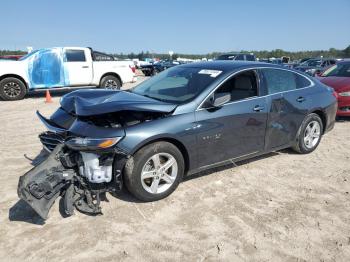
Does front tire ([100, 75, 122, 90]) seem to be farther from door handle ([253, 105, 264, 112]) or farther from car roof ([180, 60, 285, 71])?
door handle ([253, 105, 264, 112])

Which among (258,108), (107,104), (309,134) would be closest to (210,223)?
(107,104)

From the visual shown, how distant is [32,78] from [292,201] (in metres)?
10.4

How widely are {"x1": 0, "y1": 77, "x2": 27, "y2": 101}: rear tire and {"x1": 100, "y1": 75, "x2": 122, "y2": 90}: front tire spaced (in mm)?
2849

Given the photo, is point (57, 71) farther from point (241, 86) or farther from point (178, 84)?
point (241, 86)

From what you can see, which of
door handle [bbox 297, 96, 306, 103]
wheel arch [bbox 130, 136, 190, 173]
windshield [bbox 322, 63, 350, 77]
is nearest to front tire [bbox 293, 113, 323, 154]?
door handle [bbox 297, 96, 306, 103]

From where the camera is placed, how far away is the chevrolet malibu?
3.45 meters

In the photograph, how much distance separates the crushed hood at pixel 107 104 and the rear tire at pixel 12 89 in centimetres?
803

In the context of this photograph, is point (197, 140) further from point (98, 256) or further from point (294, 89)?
point (294, 89)

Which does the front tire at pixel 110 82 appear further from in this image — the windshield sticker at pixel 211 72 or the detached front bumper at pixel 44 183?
the detached front bumper at pixel 44 183

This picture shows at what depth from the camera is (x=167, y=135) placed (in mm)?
3682

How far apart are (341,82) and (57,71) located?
30.5 ft

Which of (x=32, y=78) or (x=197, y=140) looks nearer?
(x=197, y=140)

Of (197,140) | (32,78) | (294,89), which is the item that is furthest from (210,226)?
(32,78)

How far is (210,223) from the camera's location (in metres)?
3.42
